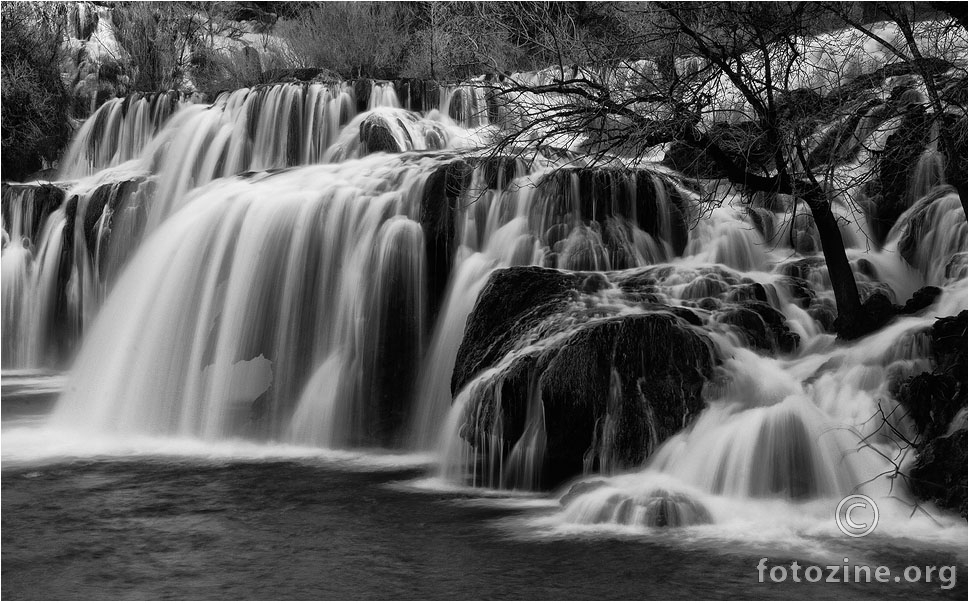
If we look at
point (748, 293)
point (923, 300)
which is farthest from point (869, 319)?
point (748, 293)

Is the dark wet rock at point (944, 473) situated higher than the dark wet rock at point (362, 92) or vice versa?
the dark wet rock at point (362, 92)

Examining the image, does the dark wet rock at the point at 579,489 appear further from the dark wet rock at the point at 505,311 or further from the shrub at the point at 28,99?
the shrub at the point at 28,99

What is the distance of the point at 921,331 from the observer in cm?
938

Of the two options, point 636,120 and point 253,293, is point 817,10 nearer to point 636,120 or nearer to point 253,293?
point 636,120

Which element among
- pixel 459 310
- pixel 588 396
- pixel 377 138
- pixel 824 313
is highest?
pixel 377 138

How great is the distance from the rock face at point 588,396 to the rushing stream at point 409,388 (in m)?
0.05

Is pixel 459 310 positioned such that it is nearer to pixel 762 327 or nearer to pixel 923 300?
pixel 762 327

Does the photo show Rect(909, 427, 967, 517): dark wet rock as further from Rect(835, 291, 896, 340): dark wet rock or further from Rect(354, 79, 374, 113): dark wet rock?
Rect(354, 79, 374, 113): dark wet rock

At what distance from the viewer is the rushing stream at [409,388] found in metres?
7.48
